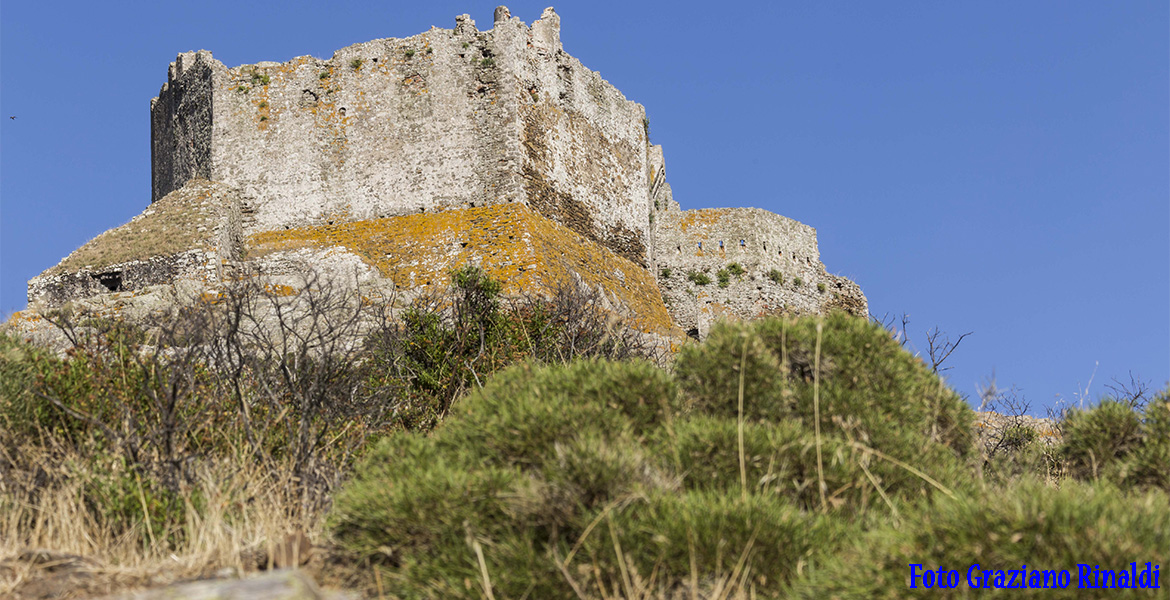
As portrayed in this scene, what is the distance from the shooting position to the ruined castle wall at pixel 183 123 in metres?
18.3

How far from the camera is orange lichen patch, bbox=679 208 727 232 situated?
842 inches

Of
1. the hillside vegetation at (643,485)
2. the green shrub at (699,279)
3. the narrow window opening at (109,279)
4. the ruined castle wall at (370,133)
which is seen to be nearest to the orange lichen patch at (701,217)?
the green shrub at (699,279)

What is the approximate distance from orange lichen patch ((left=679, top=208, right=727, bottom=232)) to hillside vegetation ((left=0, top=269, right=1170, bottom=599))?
1443 cm

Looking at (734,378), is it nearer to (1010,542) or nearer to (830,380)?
(830,380)

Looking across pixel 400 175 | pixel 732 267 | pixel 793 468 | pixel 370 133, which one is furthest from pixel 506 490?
pixel 732 267

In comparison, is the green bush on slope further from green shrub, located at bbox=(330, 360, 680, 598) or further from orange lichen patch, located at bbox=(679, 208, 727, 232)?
orange lichen patch, located at bbox=(679, 208, 727, 232)

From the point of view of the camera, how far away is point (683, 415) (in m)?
5.30

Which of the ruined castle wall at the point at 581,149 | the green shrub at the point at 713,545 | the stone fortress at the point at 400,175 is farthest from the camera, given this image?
the ruined castle wall at the point at 581,149

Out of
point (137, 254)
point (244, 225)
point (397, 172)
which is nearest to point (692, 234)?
point (397, 172)

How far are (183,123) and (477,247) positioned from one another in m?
7.56

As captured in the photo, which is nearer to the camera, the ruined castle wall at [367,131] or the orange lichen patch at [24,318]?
the orange lichen patch at [24,318]

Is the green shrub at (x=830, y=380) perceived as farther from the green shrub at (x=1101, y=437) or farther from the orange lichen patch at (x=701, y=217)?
the orange lichen patch at (x=701, y=217)

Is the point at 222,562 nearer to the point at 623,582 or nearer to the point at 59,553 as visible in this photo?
the point at 59,553

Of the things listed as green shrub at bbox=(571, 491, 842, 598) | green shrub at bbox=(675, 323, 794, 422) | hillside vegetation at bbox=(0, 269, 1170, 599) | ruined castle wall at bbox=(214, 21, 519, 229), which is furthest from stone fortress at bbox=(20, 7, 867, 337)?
green shrub at bbox=(571, 491, 842, 598)
